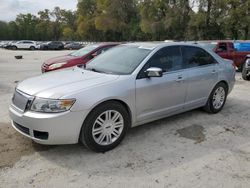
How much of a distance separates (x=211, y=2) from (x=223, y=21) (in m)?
3.28

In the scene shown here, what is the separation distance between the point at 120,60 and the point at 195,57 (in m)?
1.54

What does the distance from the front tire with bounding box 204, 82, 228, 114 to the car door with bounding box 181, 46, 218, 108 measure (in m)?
Answer: 0.17

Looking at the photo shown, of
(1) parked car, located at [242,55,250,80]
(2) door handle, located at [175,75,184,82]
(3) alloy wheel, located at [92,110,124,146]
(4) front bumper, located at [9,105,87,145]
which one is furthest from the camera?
(1) parked car, located at [242,55,250,80]

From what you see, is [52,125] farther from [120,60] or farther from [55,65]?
[55,65]

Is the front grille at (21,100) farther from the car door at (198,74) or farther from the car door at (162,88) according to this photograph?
the car door at (198,74)

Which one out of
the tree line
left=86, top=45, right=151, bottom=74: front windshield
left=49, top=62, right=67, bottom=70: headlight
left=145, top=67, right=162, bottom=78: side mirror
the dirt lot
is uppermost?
the tree line

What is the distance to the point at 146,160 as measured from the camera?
374cm

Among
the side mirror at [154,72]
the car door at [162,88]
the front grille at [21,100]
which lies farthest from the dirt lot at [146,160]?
the side mirror at [154,72]

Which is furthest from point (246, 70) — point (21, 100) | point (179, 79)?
point (21, 100)

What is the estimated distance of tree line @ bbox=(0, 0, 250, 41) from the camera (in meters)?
38.4

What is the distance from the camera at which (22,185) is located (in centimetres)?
315

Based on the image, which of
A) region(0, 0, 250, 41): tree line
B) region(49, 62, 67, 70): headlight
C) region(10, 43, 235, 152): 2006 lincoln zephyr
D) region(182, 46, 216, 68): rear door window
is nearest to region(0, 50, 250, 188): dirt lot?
region(10, 43, 235, 152): 2006 lincoln zephyr

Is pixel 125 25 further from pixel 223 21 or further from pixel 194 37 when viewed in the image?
pixel 223 21

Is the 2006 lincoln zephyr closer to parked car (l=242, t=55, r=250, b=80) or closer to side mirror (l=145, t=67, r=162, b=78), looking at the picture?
side mirror (l=145, t=67, r=162, b=78)
